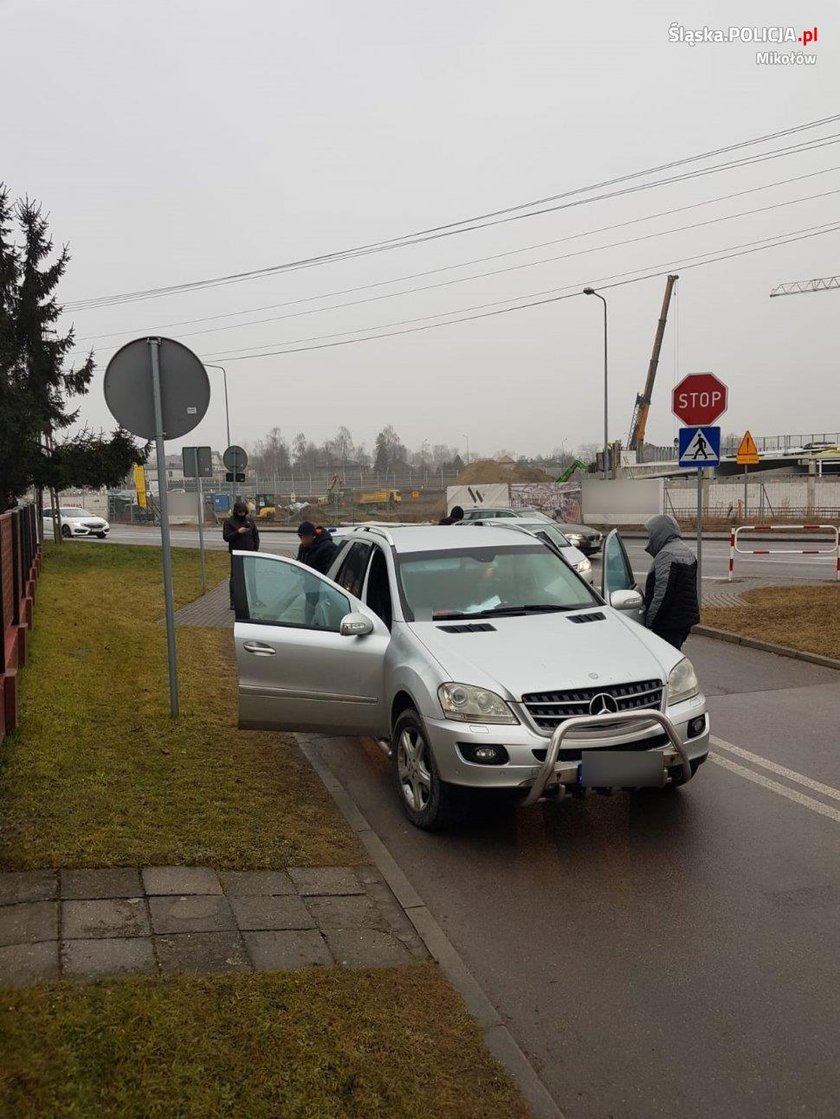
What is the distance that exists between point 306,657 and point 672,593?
290 centimetres

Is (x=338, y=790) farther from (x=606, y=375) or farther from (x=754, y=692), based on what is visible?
(x=606, y=375)

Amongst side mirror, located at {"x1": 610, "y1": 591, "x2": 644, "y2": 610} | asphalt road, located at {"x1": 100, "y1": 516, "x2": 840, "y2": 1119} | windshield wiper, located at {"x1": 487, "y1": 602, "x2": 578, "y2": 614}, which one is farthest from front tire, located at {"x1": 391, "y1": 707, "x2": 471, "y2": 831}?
side mirror, located at {"x1": 610, "y1": 591, "x2": 644, "y2": 610}

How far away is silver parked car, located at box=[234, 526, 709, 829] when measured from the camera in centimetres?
473

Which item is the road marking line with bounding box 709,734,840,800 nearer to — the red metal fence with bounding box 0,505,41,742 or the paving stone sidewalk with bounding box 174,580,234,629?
the red metal fence with bounding box 0,505,41,742

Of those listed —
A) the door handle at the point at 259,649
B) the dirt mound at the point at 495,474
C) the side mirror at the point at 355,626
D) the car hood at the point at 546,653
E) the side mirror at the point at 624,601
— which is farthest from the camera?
the dirt mound at the point at 495,474

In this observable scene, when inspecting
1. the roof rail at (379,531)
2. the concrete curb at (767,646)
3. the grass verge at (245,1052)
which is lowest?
the concrete curb at (767,646)

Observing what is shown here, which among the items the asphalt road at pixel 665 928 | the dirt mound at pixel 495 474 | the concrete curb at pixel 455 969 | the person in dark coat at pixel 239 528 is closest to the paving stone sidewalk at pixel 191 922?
the concrete curb at pixel 455 969

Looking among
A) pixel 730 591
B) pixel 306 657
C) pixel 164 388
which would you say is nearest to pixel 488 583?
pixel 306 657

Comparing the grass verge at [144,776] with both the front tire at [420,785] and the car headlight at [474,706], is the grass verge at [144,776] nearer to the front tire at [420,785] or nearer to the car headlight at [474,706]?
the front tire at [420,785]

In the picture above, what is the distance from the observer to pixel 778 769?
20.3 ft

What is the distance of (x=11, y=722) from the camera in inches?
246

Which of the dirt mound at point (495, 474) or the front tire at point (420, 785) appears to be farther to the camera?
the dirt mound at point (495, 474)

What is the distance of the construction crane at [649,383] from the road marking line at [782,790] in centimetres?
5554

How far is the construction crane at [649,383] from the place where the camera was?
195ft
